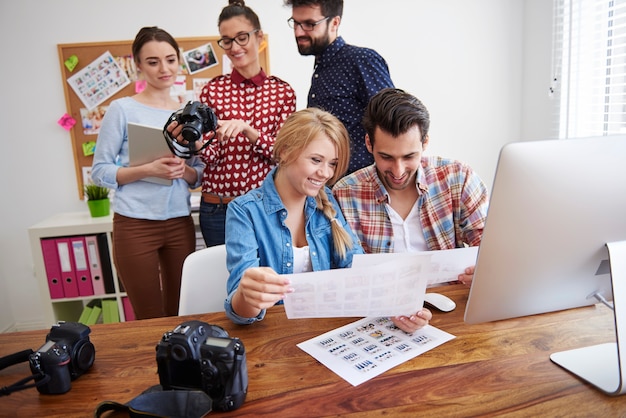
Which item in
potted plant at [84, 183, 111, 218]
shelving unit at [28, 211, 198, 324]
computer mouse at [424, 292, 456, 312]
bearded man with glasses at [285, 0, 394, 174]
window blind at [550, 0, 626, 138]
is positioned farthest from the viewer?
potted plant at [84, 183, 111, 218]

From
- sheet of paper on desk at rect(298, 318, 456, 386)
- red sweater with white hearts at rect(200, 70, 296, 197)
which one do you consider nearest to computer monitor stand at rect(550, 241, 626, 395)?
sheet of paper on desk at rect(298, 318, 456, 386)

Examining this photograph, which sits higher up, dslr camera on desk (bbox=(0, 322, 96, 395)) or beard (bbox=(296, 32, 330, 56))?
beard (bbox=(296, 32, 330, 56))

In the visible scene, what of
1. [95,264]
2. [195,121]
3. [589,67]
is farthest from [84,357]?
[589,67]

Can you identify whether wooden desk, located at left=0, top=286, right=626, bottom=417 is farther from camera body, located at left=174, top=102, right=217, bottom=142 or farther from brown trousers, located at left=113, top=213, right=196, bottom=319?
brown trousers, located at left=113, top=213, right=196, bottom=319

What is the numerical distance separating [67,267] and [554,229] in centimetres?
245

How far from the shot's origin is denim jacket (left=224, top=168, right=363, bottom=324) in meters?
1.24

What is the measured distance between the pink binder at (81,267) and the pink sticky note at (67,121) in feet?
2.29

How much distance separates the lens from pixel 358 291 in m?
0.92

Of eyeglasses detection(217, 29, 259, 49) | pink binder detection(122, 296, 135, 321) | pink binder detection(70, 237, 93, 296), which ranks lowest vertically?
pink binder detection(122, 296, 135, 321)

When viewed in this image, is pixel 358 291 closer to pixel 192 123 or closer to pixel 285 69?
pixel 192 123

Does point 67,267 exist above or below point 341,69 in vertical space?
below

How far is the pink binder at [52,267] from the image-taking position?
8.18 feet

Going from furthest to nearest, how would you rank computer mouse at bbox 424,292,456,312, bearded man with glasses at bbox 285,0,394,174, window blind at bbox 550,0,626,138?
window blind at bbox 550,0,626,138, bearded man with glasses at bbox 285,0,394,174, computer mouse at bbox 424,292,456,312

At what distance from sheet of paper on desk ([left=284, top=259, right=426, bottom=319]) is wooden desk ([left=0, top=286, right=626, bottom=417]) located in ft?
0.36
